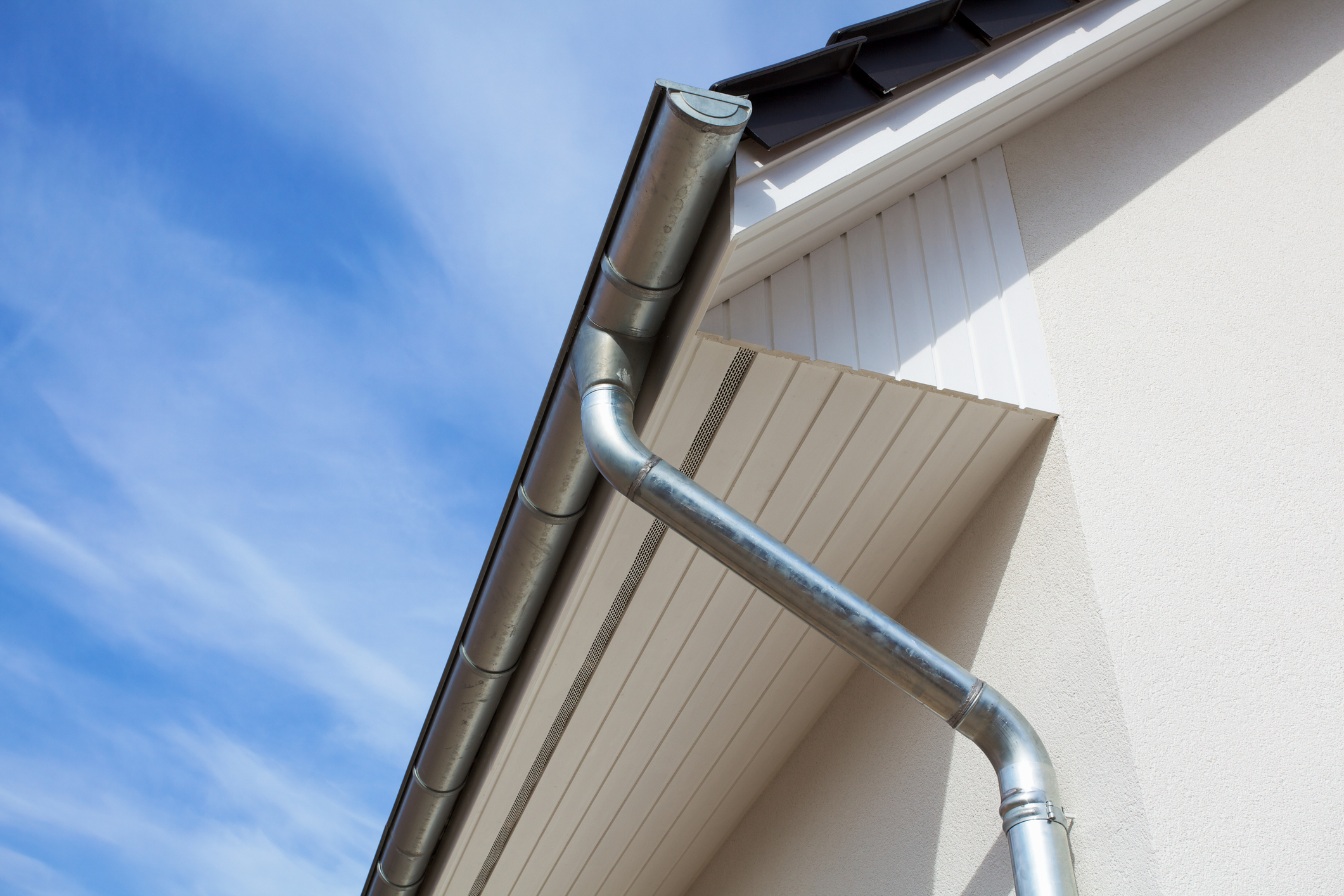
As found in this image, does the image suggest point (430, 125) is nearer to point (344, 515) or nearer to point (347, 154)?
point (347, 154)

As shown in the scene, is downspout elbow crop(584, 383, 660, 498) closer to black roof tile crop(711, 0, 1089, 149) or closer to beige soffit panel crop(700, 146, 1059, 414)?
beige soffit panel crop(700, 146, 1059, 414)

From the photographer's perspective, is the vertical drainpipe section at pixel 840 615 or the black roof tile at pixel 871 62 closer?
the vertical drainpipe section at pixel 840 615

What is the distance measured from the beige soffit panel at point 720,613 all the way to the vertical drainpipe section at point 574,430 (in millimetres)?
99

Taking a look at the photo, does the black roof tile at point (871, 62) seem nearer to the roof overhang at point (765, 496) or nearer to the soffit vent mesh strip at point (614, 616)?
the roof overhang at point (765, 496)

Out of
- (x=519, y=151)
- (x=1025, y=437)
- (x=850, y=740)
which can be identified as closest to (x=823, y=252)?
(x=1025, y=437)

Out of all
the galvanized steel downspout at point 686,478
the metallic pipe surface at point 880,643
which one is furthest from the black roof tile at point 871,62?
the metallic pipe surface at point 880,643

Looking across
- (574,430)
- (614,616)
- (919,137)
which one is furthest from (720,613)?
(919,137)

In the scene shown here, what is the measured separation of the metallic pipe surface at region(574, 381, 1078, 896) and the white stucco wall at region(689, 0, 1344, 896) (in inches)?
8.6

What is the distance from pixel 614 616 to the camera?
257cm

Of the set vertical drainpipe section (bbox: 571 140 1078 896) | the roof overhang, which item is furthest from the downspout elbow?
the roof overhang

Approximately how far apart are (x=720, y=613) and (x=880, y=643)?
3.16 ft

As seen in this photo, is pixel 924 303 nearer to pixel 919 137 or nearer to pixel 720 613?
pixel 919 137

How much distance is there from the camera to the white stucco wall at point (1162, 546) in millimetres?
1743

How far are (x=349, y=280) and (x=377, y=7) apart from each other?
20122 mm
